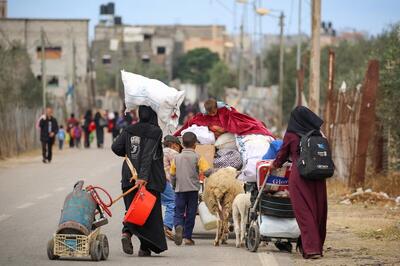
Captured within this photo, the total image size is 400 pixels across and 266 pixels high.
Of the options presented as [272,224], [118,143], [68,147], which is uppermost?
[118,143]

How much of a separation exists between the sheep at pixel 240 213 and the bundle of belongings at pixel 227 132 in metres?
1.41

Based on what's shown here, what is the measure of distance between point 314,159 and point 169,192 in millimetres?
3011

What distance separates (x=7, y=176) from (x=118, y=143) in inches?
703

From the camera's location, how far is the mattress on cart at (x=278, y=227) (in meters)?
14.3

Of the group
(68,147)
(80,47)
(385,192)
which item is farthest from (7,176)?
(80,47)

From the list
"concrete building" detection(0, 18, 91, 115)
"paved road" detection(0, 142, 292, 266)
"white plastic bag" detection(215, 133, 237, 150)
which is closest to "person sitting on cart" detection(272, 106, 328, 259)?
"paved road" detection(0, 142, 292, 266)

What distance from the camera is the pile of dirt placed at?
22.3m

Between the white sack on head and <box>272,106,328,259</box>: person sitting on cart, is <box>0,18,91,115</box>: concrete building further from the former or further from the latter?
<box>272,106,328,259</box>: person sitting on cart

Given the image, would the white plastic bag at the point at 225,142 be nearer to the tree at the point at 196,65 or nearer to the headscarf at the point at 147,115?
the headscarf at the point at 147,115

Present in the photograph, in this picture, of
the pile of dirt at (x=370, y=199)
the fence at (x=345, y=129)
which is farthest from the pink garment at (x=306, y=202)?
the fence at (x=345, y=129)

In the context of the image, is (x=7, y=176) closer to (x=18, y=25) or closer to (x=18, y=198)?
(x=18, y=198)

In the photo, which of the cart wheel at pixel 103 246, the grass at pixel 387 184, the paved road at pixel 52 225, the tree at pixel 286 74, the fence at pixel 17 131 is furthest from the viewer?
the tree at pixel 286 74

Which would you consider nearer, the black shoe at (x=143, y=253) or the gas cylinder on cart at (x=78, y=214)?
the gas cylinder on cart at (x=78, y=214)

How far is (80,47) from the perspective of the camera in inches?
4277
